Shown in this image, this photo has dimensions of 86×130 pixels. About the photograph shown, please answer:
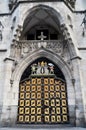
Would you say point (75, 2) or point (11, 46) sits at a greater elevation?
point (75, 2)

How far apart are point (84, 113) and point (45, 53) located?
401 centimetres

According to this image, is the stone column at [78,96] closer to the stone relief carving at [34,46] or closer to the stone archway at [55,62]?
the stone archway at [55,62]

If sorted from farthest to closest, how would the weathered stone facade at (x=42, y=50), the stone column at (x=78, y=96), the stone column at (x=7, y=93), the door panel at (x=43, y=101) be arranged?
1. the door panel at (x=43, y=101)
2. the weathered stone facade at (x=42, y=50)
3. the stone column at (x=7, y=93)
4. the stone column at (x=78, y=96)

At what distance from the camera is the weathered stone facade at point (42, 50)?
927cm

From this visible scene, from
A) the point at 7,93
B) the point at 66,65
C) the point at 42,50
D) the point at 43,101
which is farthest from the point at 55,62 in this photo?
the point at 7,93

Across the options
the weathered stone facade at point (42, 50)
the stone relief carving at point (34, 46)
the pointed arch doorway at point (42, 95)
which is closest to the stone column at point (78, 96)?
the weathered stone facade at point (42, 50)

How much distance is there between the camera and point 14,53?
1031 centimetres

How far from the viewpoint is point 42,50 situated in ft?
35.2

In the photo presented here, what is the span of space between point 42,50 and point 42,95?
262cm

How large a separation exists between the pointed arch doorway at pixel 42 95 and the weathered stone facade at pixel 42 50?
1.20 feet

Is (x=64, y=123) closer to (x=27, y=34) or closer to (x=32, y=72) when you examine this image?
(x=32, y=72)

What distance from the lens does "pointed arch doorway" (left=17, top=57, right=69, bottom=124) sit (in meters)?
9.56

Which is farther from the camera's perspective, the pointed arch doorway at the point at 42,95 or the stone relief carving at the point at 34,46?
the stone relief carving at the point at 34,46

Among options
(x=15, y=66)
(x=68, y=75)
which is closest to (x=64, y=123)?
(x=68, y=75)
